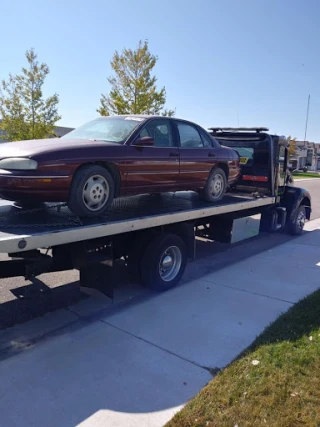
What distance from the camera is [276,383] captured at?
3221mm

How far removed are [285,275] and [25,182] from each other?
4602mm

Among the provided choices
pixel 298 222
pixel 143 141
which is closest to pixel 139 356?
pixel 143 141

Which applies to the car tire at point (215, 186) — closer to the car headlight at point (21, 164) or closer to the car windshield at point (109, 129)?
the car windshield at point (109, 129)

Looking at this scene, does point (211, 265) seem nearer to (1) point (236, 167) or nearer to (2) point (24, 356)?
(1) point (236, 167)

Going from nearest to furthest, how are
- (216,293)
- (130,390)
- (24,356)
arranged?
(130,390)
(24,356)
(216,293)

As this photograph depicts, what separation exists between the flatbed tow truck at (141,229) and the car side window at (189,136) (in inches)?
38.3

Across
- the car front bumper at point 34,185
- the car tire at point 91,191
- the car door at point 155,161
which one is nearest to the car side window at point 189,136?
the car door at point 155,161

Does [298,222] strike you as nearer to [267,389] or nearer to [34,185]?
[267,389]

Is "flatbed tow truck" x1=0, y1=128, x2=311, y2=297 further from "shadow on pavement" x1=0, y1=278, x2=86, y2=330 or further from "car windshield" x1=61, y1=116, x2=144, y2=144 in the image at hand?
"car windshield" x1=61, y1=116, x2=144, y2=144

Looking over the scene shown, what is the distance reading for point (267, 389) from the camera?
3145 mm

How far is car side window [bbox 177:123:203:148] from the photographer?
5.98 metres

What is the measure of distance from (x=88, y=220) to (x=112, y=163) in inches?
30.0

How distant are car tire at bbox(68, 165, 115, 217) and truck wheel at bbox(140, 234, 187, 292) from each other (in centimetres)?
104

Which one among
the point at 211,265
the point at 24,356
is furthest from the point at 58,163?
the point at 211,265
